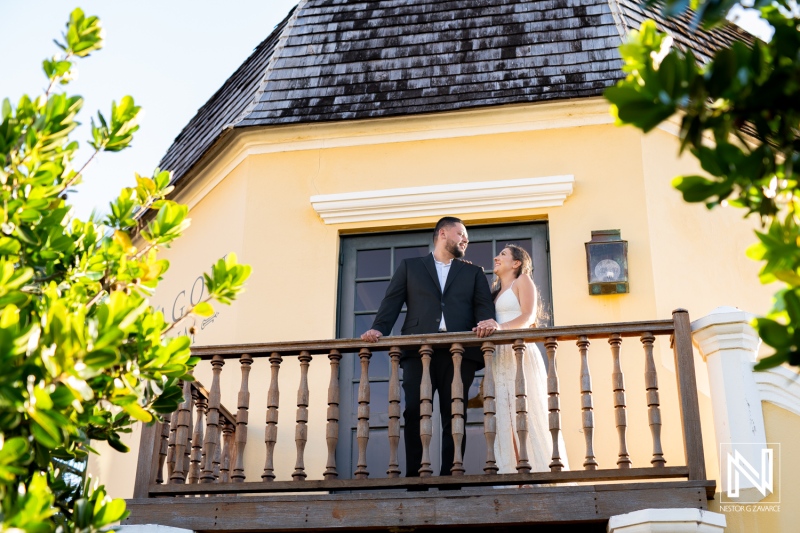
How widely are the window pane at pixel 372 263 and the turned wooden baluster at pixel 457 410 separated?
2093 mm

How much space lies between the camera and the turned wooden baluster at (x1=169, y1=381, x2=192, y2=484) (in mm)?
6254

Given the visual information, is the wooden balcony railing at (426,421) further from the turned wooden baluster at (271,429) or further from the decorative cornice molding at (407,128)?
the decorative cornice molding at (407,128)

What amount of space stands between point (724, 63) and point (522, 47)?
6.35 metres

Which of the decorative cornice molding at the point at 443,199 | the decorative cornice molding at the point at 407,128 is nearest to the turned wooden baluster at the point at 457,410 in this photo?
A: the decorative cornice molding at the point at 443,199

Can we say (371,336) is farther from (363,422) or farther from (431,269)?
(431,269)

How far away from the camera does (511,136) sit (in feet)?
27.3

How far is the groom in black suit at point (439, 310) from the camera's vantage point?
250 inches

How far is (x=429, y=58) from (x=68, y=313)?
588 centimetres

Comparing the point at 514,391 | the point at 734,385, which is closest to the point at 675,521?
the point at 734,385

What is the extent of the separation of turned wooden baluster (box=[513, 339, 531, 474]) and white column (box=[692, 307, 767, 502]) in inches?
43.3

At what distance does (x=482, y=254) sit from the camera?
810 centimetres

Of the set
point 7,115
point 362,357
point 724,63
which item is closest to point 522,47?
point 362,357

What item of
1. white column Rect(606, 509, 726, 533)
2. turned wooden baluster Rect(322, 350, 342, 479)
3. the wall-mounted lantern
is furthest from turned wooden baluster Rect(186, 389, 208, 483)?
the wall-mounted lantern

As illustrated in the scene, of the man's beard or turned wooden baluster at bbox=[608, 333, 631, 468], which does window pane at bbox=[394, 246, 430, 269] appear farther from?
turned wooden baluster at bbox=[608, 333, 631, 468]
